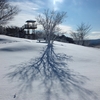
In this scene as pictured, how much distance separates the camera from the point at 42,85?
3.43m

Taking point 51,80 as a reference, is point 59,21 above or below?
above

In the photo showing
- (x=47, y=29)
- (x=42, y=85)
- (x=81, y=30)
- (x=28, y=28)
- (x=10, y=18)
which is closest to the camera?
(x=42, y=85)

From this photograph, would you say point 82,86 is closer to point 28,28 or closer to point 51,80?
point 51,80

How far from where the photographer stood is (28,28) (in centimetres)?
2438

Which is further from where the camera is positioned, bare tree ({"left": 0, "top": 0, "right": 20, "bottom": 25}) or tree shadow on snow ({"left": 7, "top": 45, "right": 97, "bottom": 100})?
bare tree ({"left": 0, "top": 0, "right": 20, "bottom": 25})

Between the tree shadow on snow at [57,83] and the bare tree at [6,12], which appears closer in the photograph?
the tree shadow on snow at [57,83]

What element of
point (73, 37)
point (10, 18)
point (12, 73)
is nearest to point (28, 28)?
point (10, 18)

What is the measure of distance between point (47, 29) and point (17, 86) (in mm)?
12434

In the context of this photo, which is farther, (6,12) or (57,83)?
(6,12)

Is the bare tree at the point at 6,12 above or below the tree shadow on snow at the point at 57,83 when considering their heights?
above

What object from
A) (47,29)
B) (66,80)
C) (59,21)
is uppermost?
(59,21)

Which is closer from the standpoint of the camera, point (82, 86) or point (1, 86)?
point (1, 86)

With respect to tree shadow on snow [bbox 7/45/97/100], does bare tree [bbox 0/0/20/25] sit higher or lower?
higher

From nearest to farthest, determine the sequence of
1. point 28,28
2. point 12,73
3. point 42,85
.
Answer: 1. point 42,85
2. point 12,73
3. point 28,28
